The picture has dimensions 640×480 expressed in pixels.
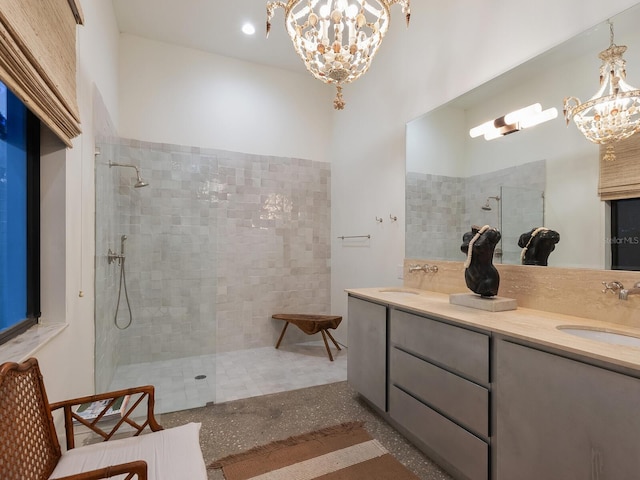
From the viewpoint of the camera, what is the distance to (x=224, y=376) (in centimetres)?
307

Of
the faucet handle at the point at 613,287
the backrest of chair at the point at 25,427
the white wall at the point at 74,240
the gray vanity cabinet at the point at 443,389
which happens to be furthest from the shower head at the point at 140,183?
the faucet handle at the point at 613,287

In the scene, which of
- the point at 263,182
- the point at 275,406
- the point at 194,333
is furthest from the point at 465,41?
the point at 194,333

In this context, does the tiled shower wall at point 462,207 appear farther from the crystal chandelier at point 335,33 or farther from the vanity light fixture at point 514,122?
the crystal chandelier at point 335,33

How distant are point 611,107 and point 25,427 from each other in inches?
104

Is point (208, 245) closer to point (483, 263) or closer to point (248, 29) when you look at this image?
point (248, 29)

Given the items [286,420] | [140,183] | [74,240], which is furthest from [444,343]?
[140,183]

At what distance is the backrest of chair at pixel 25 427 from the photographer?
3.10 ft

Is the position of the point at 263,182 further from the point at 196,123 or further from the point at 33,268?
the point at 33,268

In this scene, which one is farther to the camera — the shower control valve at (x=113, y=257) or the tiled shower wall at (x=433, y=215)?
the shower control valve at (x=113, y=257)

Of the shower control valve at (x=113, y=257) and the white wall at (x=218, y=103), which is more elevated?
the white wall at (x=218, y=103)

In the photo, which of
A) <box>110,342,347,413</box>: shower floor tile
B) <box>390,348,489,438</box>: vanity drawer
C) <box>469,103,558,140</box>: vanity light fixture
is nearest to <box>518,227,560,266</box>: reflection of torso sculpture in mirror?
<box>469,103,558,140</box>: vanity light fixture

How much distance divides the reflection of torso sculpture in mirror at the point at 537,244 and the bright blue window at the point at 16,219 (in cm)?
252

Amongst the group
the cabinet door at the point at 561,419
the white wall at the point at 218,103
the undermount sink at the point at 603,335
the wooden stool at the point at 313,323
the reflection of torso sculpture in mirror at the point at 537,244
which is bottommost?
the wooden stool at the point at 313,323

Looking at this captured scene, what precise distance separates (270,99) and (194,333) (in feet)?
9.05
